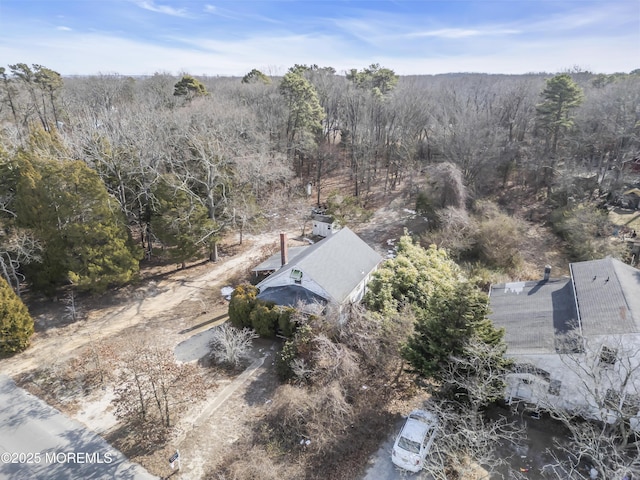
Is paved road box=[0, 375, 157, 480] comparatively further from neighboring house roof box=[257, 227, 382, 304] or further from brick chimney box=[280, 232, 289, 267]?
brick chimney box=[280, 232, 289, 267]

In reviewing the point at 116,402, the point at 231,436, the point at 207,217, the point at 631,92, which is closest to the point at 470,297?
the point at 231,436

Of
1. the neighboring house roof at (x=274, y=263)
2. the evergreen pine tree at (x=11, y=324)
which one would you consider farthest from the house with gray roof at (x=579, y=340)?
the evergreen pine tree at (x=11, y=324)

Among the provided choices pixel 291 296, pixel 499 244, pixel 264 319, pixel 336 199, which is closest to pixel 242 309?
pixel 264 319

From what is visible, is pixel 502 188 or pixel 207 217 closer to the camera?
pixel 207 217

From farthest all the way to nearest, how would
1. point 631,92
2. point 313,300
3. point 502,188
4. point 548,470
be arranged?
point 502,188, point 631,92, point 313,300, point 548,470

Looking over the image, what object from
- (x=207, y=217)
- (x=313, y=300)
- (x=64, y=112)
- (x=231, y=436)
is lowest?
(x=231, y=436)

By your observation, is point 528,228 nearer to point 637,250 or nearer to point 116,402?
point 637,250

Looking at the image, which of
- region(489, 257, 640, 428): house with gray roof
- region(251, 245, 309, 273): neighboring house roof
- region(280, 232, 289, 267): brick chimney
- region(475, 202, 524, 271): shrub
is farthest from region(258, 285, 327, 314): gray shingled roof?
region(475, 202, 524, 271): shrub
